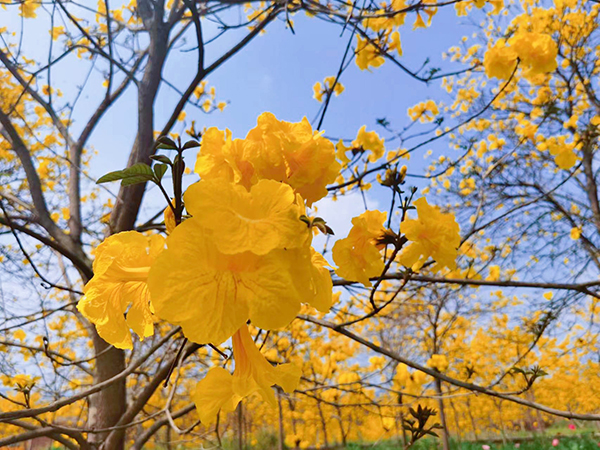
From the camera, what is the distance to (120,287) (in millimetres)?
588

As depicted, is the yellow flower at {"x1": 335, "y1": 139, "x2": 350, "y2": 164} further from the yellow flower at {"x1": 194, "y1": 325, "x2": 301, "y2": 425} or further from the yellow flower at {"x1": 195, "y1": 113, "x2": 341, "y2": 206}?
the yellow flower at {"x1": 194, "y1": 325, "x2": 301, "y2": 425}

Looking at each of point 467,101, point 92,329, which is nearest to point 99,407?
point 92,329

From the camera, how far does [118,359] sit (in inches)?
103

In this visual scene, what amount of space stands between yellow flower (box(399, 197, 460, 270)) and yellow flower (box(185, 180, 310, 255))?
57 cm

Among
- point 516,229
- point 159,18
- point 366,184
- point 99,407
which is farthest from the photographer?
point 516,229

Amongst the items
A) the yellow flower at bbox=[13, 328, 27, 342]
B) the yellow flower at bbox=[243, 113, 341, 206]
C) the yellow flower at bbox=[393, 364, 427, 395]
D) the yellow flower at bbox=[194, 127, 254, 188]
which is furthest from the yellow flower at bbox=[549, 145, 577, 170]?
the yellow flower at bbox=[13, 328, 27, 342]

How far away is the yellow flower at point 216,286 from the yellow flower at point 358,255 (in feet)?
1.19

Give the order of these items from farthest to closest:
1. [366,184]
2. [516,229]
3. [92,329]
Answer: [516,229], [366,184], [92,329]

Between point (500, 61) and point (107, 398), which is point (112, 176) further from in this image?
point (107, 398)

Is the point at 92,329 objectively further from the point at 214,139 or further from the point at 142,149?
the point at 214,139

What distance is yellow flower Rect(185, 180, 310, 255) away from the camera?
1.37 feet

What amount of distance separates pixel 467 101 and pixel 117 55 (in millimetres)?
8362

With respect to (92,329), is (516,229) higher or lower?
higher

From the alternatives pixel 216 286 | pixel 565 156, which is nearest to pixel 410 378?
pixel 565 156
